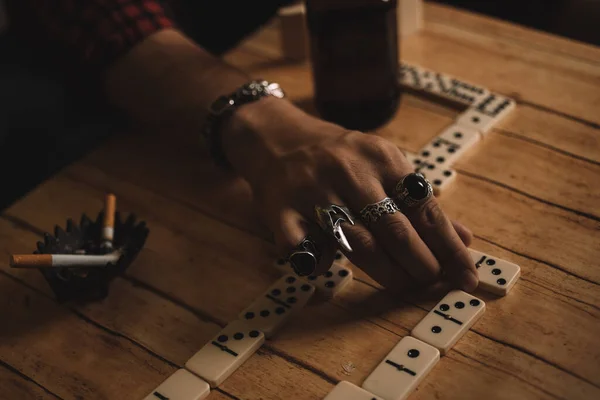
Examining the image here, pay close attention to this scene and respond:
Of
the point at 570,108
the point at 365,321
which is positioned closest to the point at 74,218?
the point at 365,321

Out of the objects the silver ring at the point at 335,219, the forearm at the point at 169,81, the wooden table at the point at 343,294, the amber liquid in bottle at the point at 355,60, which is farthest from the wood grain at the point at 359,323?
the amber liquid in bottle at the point at 355,60

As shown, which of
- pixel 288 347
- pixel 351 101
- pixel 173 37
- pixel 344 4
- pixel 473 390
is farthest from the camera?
pixel 173 37

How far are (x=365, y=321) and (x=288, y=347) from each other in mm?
128

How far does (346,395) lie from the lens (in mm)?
1095

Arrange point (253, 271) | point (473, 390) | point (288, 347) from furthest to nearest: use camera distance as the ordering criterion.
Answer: point (253, 271) < point (288, 347) < point (473, 390)

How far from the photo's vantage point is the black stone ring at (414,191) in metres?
1.24

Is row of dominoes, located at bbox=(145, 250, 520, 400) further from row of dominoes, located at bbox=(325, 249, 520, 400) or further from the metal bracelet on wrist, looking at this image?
the metal bracelet on wrist

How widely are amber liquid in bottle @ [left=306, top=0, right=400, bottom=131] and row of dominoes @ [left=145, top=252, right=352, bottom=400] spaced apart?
372mm

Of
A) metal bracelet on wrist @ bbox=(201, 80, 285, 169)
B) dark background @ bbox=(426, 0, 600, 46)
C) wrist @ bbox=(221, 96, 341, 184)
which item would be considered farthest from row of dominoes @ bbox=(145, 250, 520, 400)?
dark background @ bbox=(426, 0, 600, 46)

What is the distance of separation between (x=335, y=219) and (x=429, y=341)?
0.23 m

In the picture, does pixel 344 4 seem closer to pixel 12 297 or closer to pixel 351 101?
pixel 351 101

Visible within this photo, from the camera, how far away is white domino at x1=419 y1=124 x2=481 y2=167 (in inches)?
59.6

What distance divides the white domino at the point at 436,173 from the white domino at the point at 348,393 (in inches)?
18.4

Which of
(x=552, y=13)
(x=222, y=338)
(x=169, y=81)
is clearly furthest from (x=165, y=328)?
(x=552, y=13)
